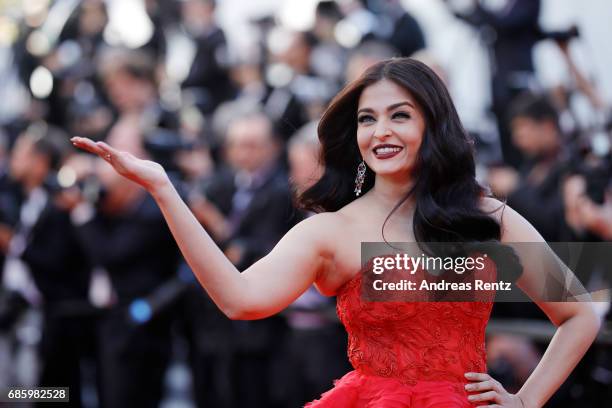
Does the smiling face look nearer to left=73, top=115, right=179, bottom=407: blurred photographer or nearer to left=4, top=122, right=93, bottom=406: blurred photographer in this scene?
left=73, top=115, right=179, bottom=407: blurred photographer

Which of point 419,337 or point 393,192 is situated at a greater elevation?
point 393,192

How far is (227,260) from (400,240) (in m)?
0.55

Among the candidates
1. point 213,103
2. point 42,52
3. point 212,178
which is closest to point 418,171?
point 212,178

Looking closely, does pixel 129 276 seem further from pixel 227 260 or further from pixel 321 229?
pixel 227 260

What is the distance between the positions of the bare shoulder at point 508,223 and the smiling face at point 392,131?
26 cm

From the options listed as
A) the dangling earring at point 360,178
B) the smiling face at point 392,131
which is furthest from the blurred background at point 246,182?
the smiling face at point 392,131

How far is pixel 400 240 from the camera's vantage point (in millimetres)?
3287

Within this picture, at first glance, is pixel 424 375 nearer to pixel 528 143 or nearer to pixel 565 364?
pixel 565 364

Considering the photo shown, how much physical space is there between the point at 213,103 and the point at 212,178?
1.98 metres

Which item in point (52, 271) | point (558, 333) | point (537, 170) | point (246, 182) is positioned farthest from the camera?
point (52, 271)

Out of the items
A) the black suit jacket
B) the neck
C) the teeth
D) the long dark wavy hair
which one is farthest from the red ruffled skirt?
the black suit jacket

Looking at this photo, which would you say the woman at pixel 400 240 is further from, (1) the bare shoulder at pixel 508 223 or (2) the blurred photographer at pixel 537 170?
(2) the blurred photographer at pixel 537 170

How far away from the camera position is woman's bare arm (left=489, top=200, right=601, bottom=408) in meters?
3.32

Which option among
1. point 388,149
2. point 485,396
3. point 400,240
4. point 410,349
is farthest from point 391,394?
point 388,149
